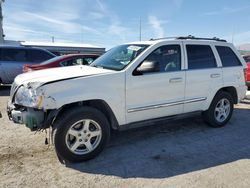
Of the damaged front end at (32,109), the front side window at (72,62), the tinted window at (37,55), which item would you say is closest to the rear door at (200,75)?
the damaged front end at (32,109)

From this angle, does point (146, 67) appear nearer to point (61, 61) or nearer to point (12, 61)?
point (61, 61)

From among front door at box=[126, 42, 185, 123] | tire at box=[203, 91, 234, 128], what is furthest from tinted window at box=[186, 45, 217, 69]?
tire at box=[203, 91, 234, 128]

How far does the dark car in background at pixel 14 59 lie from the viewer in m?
9.97

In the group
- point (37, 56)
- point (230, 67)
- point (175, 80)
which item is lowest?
point (175, 80)

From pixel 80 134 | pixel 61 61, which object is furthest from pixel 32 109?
pixel 61 61

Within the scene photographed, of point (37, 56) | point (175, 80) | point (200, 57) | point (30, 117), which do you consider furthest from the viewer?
point (37, 56)

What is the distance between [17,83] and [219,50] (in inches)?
164

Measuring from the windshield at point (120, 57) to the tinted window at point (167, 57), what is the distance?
0.25 metres

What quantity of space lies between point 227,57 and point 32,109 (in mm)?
4290

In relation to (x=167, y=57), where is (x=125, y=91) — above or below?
below

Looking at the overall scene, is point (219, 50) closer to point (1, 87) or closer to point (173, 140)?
point (173, 140)

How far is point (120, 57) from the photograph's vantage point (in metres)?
4.66

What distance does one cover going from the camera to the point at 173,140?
15.7 ft

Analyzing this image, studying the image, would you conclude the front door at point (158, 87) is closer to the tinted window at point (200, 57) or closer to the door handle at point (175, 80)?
the door handle at point (175, 80)
